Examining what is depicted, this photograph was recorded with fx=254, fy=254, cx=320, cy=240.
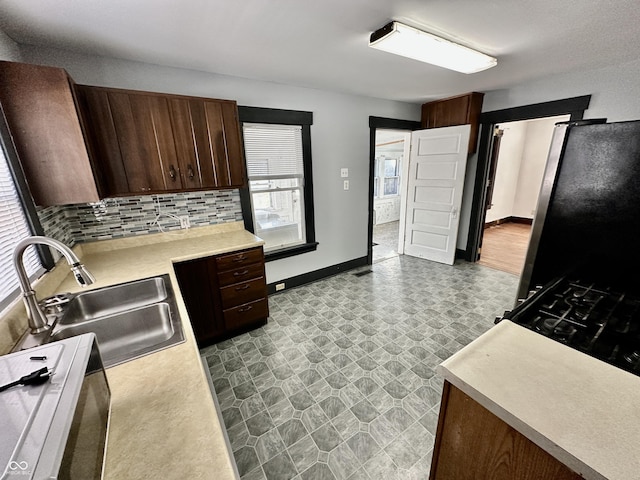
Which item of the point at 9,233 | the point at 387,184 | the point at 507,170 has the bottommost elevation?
the point at 387,184

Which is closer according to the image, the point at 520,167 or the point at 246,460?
the point at 246,460

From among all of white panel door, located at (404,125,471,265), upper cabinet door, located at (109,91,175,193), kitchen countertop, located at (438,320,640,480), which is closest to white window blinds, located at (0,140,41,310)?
upper cabinet door, located at (109,91,175,193)

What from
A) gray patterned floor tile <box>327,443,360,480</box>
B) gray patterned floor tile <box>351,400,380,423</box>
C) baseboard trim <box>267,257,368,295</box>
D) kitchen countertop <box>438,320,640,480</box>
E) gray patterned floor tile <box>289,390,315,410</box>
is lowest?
gray patterned floor tile <box>327,443,360,480</box>

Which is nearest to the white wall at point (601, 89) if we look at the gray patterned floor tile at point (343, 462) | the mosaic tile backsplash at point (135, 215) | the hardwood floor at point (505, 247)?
the hardwood floor at point (505, 247)

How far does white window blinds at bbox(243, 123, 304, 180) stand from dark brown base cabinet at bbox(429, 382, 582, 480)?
2.56 m

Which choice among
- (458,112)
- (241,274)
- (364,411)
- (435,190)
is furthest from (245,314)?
(458,112)

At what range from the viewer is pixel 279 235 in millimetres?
3123

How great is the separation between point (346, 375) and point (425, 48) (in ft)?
8.10

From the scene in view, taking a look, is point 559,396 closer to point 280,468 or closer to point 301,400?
point 280,468

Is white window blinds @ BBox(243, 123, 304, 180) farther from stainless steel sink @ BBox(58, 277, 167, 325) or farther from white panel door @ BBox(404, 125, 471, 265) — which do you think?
white panel door @ BBox(404, 125, 471, 265)

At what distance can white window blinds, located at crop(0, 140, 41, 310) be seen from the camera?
1186 mm

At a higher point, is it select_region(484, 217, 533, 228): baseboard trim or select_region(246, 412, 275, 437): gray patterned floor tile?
select_region(484, 217, 533, 228): baseboard trim

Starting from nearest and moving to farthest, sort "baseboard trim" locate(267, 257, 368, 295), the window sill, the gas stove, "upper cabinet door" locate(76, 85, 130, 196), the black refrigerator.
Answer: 1. the gas stove
2. the black refrigerator
3. "upper cabinet door" locate(76, 85, 130, 196)
4. the window sill
5. "baseboard trim" locate(267, 257, 368, 295)

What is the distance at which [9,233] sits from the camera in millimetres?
1315
